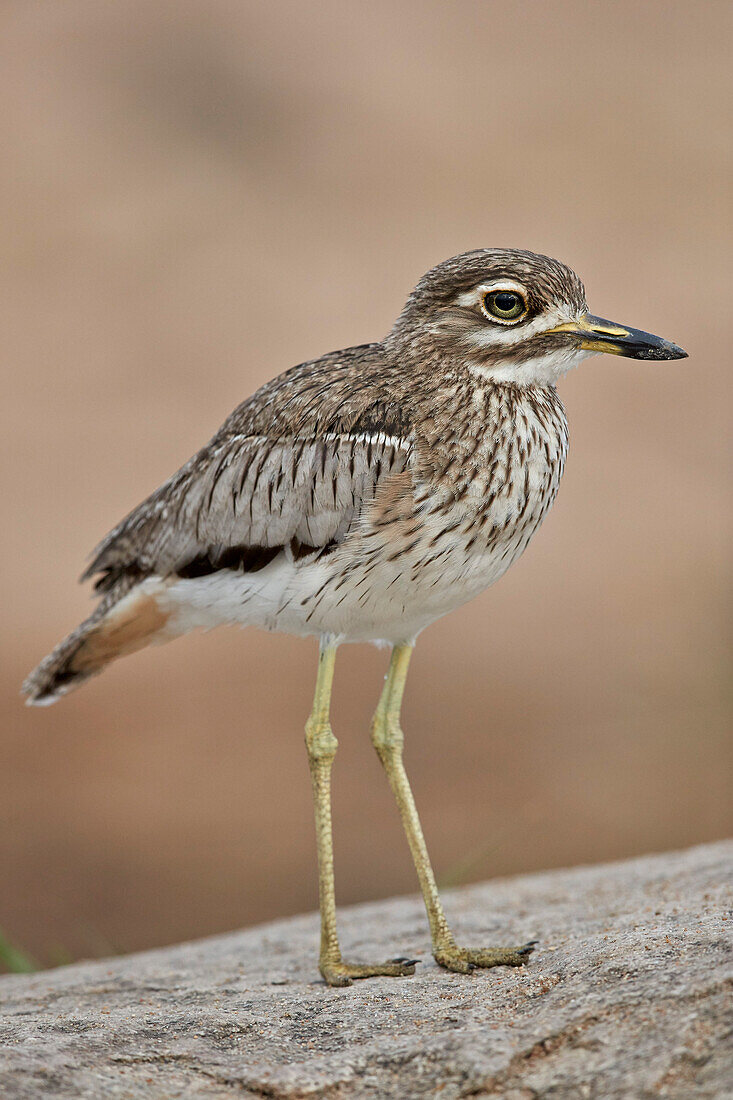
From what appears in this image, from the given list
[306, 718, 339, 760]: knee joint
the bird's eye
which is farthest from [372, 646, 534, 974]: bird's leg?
the bird's eye

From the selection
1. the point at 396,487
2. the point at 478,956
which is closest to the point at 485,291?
the point at 396,487

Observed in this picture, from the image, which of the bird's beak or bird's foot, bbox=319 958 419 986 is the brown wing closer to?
the bird's beak

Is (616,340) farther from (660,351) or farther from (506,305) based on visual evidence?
(506,305)

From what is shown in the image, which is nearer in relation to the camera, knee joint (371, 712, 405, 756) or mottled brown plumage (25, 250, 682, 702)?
mottled brown plumage (25, 250, 682, 702)

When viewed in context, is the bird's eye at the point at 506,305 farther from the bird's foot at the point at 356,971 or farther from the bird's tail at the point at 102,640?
the bird's foot at the point at 356,971

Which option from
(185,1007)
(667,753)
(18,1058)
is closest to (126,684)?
(667,753)

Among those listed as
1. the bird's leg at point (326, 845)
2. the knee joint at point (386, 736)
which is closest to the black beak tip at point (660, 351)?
the bird's leg at point (326, 845)

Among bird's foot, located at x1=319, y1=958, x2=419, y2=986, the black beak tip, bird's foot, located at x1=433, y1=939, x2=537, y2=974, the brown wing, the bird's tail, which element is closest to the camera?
bird's foot, located at x1=433, y1=939, x2=537, y2=974
